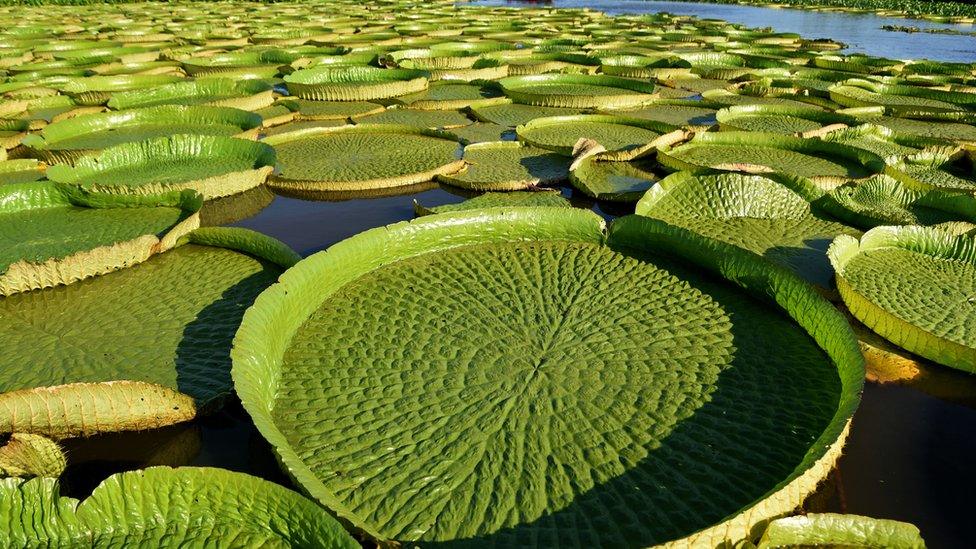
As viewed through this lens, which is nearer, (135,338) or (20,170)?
(135,338)

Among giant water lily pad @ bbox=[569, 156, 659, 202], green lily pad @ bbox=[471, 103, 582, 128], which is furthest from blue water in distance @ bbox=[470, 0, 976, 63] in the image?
giant water lily pad @ bbox=[569, 156, 659, 202]

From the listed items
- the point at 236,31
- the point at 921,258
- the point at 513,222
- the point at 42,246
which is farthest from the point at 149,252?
the point at 236,31

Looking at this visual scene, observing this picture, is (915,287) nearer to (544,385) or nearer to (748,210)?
(748,210)

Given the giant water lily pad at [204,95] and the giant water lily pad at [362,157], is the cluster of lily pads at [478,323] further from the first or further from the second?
the giant water lily pad at [204,95]

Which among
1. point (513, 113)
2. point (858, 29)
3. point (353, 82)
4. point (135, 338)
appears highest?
point (858, 29)

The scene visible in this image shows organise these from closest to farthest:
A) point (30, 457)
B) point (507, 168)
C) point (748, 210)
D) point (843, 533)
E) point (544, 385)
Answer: point (843, 533) < point (30, 457) < point (544, 385) < point (748, 210) < point (507, 168)

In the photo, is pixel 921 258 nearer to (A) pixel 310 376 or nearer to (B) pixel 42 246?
(A) pixel 310 376

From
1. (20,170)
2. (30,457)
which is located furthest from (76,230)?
(30,457)
